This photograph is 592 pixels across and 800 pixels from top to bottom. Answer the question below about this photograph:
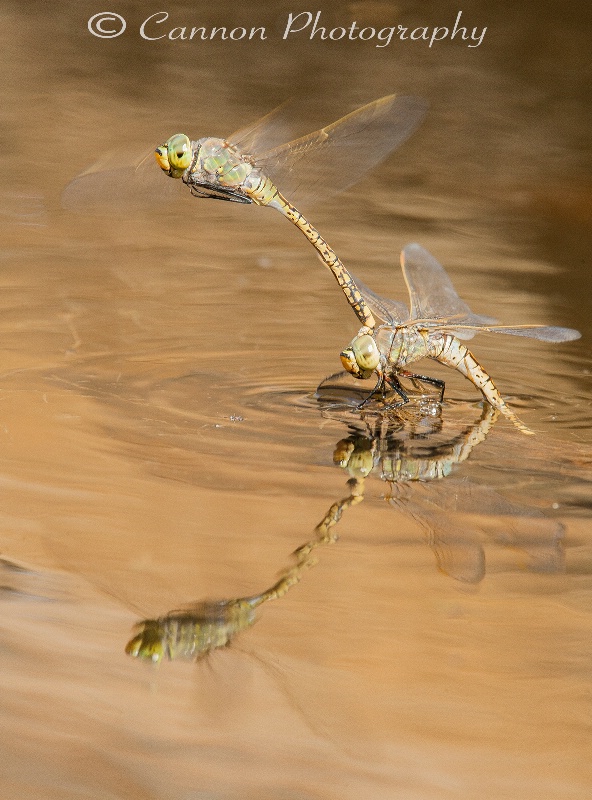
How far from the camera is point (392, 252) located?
2107mm

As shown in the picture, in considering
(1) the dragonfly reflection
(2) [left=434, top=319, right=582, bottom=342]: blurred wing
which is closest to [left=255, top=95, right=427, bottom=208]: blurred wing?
(2) [left=434, top=319, right=582, bottom=342]: blurred wing

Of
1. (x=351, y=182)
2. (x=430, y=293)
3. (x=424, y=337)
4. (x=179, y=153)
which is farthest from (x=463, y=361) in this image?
(x=179, y=153)

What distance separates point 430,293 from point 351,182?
209 mm

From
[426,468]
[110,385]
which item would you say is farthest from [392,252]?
[426,468]

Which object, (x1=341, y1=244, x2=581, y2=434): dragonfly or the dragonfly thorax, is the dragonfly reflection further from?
the dragonfly thorax

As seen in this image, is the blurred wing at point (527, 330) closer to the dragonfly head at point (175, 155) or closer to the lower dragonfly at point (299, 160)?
the lower dragonfly at point (299, 160)

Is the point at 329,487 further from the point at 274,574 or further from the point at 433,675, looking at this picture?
the point at 433,675

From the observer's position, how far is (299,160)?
1.54 metres

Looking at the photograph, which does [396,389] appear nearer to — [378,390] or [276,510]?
[378,390]

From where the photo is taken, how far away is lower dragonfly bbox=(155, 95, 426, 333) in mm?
1384

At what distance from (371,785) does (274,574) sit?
0.25m

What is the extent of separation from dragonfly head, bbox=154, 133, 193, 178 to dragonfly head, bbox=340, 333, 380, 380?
0.31m

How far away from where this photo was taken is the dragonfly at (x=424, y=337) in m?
1.35

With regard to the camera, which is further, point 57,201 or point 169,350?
point 57,201
